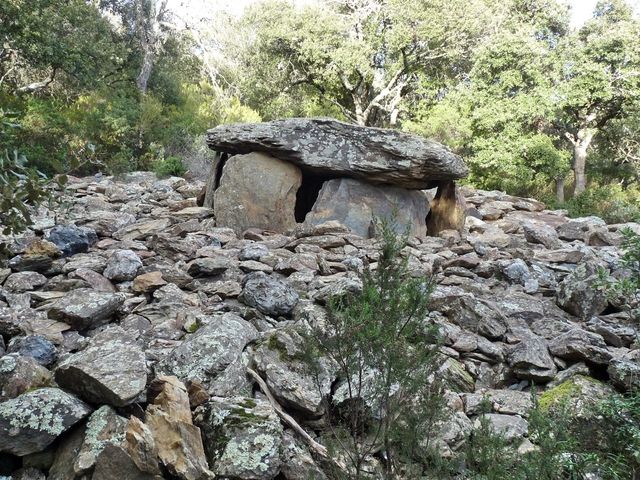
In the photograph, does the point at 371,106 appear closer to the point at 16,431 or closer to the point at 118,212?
the point at 118,212

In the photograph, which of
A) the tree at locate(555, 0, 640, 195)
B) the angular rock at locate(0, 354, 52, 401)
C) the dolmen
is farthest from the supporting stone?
the tree at locate(555, 0, 640, 195)

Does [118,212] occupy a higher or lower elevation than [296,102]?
lower

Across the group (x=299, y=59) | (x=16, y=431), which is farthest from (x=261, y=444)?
(x=299, y=59)

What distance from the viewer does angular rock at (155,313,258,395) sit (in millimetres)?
3559

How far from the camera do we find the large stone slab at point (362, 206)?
27.5ft

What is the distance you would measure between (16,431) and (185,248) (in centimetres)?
377

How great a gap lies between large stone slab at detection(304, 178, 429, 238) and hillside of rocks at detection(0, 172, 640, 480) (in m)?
0.73

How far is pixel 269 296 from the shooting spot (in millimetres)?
4832

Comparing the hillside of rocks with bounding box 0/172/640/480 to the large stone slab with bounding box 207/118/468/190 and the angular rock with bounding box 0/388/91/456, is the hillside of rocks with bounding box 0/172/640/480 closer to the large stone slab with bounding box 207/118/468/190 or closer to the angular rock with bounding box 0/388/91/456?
the angular rock with bounding box 0/388/91/456

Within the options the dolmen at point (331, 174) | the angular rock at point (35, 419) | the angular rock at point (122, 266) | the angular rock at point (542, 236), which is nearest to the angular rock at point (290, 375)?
the angular rock at point (35, 419)

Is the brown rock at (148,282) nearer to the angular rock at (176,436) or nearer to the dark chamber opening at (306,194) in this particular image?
the angular rock at (176,436)

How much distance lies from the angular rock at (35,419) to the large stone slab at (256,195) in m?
5.23

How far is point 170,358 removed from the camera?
3697 mm

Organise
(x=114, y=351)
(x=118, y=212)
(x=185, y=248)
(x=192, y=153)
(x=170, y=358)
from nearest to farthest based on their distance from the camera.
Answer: (x=114, y=351)
(x=170, y=358)
(x=185, y=248)
(x=118, y=212)
(x=192, y=153)
